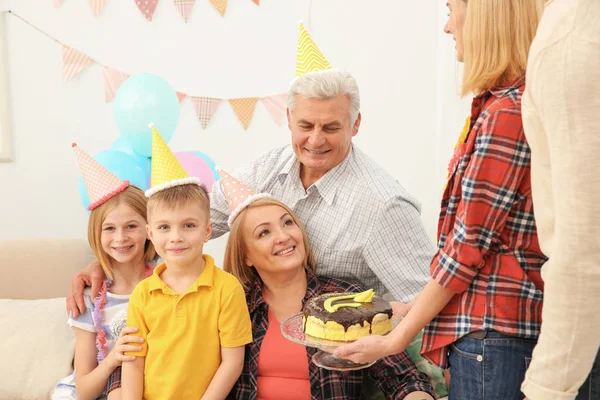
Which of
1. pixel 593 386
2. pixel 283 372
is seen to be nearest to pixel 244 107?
pixel 283 372

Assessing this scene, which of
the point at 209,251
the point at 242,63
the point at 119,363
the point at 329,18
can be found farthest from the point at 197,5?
the point at 119,363

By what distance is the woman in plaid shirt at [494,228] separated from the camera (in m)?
1.33

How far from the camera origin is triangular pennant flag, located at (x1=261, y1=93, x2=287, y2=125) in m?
4.13

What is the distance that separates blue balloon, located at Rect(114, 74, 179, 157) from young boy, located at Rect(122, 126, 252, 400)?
1.07 metres

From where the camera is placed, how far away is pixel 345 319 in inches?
76.7

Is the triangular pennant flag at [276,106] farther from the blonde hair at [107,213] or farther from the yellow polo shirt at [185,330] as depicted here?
the yellow polo shirt at [185,330]

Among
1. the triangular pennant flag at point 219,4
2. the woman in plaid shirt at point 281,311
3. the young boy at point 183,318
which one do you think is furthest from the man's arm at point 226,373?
the triangular pennant flag at point 219,4

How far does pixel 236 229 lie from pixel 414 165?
205cm

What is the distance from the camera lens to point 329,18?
408 centimetres

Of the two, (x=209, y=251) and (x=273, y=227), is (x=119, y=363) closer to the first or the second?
(x=273, y=227)

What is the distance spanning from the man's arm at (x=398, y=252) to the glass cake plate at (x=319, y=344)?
245 millimetres

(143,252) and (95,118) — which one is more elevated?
(95,118)

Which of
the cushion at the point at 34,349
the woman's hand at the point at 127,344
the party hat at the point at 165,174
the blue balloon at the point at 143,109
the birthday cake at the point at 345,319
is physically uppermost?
the blue balloon at the point at 143,109

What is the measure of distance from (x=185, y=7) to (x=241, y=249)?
2294 mm
